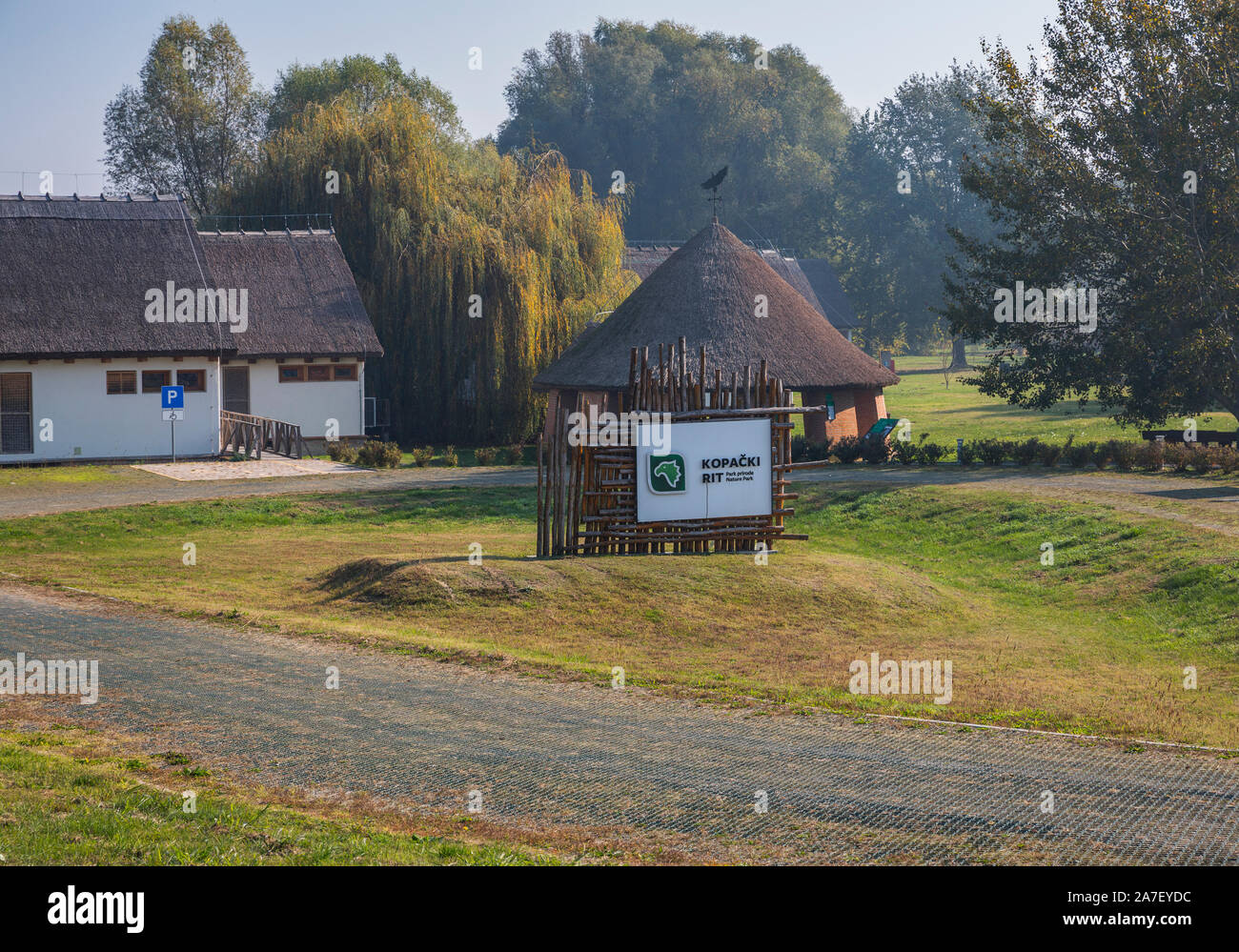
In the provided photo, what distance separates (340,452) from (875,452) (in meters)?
15.0

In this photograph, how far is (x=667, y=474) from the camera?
65.3 feet

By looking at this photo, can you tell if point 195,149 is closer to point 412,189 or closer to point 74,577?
point 412,189

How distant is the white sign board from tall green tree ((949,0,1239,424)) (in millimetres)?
17583

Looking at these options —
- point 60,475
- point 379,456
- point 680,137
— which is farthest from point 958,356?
point 60,475

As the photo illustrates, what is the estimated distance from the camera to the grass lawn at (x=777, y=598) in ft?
46.1

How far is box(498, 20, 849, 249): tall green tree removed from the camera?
9919 centimetres

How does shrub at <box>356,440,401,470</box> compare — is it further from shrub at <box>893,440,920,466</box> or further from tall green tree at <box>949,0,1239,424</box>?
tall green tree at <box>949,0,1239,424</box>

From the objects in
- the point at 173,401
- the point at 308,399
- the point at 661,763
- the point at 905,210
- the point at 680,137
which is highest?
the point at 680,137

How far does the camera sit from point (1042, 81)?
35.3 m

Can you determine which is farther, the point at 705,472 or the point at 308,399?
the point at 308,399

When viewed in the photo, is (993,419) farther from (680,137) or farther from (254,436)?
(680,137)

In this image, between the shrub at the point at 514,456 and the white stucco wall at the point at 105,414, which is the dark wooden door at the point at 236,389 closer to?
the white stucco wall at the point at 105,414

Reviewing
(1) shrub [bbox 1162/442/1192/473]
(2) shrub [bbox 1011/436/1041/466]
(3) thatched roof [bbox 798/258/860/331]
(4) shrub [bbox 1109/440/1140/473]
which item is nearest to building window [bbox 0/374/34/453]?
(2) shrub [bbox 1011/436/1041/466]
